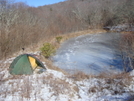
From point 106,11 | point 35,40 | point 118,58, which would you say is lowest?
point 118,58

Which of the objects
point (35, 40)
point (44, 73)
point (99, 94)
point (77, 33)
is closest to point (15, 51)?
point (35, 40)

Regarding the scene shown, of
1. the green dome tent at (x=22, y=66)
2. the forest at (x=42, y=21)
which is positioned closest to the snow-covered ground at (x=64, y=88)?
the green dome tent at (x=22, y=66)

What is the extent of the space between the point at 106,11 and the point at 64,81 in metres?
28.4

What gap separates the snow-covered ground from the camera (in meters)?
4.58

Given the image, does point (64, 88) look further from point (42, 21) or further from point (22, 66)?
point (42, 21)

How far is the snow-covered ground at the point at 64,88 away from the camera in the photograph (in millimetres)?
4582

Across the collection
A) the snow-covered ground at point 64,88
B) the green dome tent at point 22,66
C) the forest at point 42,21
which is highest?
the forest at point 42,21

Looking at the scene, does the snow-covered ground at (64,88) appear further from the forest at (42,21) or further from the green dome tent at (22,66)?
the forest at (42,21)

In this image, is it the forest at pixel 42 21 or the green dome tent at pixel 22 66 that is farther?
the forest at pixel 42 21

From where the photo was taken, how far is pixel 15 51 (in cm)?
1091

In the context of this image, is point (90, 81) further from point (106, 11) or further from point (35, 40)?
point (106, 11)

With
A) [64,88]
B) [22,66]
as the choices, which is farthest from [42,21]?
[64,88]

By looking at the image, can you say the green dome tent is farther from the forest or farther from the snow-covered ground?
the forest

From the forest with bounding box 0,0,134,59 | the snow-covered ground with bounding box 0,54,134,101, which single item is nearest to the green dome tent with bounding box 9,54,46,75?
the snow-covered ground with bounding box 0,54,134,101
